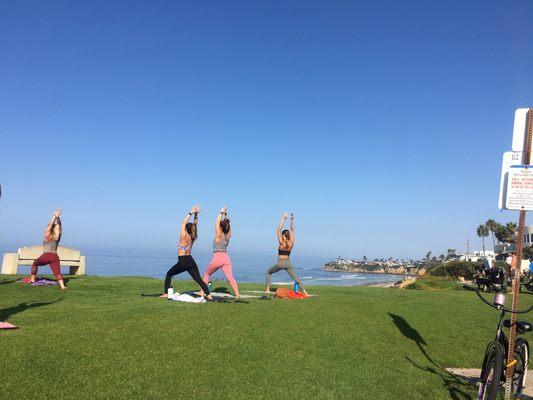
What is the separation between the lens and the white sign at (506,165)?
6.48 meters

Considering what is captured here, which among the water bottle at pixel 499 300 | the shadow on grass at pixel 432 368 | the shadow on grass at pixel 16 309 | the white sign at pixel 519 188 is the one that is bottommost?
Result: the shadow on grass at pixel 432 368

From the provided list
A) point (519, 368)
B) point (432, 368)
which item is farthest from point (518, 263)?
point (432, 368)

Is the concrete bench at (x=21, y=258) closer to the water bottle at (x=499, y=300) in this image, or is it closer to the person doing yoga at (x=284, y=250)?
the person doing yoga at (x=284, y=250)

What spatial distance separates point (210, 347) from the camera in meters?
7.40

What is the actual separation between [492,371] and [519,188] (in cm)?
260

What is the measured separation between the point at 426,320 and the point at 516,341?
516cm

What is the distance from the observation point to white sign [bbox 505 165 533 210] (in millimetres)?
6250

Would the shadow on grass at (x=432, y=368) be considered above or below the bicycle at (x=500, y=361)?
below

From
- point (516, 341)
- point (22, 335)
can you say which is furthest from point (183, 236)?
point (516, 341)

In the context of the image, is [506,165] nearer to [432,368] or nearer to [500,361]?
[500,361]

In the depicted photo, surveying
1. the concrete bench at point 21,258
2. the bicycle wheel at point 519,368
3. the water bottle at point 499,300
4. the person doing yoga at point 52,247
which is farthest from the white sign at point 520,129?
the concrete bench at point 21,258

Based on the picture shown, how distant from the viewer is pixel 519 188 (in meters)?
6.29

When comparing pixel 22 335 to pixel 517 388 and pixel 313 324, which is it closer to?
pixel 313 324

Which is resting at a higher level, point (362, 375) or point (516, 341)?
point (516, 341)
